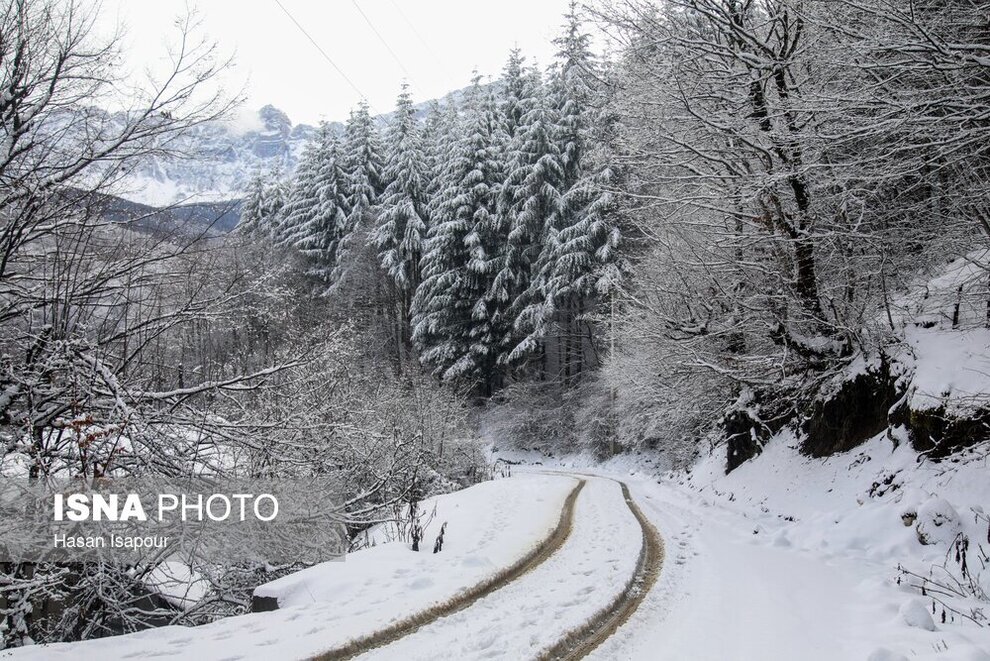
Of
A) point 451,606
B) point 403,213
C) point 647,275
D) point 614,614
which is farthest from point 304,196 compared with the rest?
point 614,614

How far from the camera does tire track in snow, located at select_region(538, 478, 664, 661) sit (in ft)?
13.4

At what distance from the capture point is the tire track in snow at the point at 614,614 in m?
4.07

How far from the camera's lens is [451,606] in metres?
4.96

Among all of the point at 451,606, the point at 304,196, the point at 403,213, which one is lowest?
the point at 451,606

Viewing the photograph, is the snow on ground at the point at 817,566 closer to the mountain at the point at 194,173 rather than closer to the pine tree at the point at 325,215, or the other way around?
the mountain at the point at 194,173

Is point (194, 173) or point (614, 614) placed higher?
point (194, 173)

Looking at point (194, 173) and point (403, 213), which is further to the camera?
point (403, 213)

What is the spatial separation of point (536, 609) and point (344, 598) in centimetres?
177

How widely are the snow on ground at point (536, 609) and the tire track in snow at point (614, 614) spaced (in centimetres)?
6

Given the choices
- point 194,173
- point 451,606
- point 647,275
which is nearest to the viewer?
point 194,173

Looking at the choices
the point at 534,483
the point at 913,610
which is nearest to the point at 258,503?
the point at 913,610

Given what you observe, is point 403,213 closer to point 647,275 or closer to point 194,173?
point 647,275

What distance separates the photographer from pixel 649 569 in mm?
6316

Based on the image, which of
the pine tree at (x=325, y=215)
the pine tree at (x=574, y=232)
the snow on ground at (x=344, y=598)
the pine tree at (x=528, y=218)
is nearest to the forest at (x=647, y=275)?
the snow on ground at (x=344, y=598)
